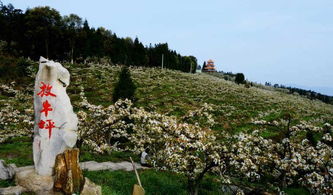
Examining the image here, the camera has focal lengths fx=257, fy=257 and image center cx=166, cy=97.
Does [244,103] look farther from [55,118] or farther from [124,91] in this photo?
[55,118]

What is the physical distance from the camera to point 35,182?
375 inches

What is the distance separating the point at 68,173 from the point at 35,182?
1354 mm

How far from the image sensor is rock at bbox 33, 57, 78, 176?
31.9ft

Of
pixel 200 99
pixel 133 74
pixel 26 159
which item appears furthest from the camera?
pixel 133 74

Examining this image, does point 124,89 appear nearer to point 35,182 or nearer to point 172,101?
point 35,182

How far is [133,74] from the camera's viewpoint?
61.5 meters

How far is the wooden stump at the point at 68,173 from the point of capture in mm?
9289

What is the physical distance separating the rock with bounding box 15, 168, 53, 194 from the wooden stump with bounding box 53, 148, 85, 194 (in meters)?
0.32

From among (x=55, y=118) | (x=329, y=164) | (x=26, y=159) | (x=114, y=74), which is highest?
(x=114, y=74)

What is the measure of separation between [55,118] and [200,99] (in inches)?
1557

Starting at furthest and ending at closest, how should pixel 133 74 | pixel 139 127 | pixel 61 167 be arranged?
pixel 133 74 → pixel 139 127 → pixel 61 167

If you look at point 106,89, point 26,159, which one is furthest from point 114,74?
point 26,159

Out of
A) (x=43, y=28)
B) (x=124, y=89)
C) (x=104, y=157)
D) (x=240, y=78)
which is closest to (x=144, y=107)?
(x=124, y=89)

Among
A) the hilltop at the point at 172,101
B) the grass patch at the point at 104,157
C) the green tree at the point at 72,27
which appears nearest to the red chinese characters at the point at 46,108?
the grass patch at the point at 104,157
